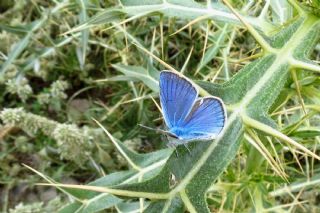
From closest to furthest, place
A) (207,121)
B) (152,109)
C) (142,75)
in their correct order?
(207,121) < (142,75) < (152,109)

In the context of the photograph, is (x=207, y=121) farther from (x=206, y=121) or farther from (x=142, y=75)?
(x=142, y=75)

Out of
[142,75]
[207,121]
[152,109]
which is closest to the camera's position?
[207,121]

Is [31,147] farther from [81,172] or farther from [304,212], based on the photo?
[304,212]

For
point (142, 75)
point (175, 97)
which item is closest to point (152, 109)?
point (142, 75)

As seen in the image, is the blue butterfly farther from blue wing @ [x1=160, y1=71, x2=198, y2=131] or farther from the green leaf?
the green leaf

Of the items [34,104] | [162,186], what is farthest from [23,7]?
[162,186]

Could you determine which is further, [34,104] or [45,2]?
[45,2]

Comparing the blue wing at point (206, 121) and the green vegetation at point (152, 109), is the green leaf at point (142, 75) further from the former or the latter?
the blue wing at point (206, 121)
